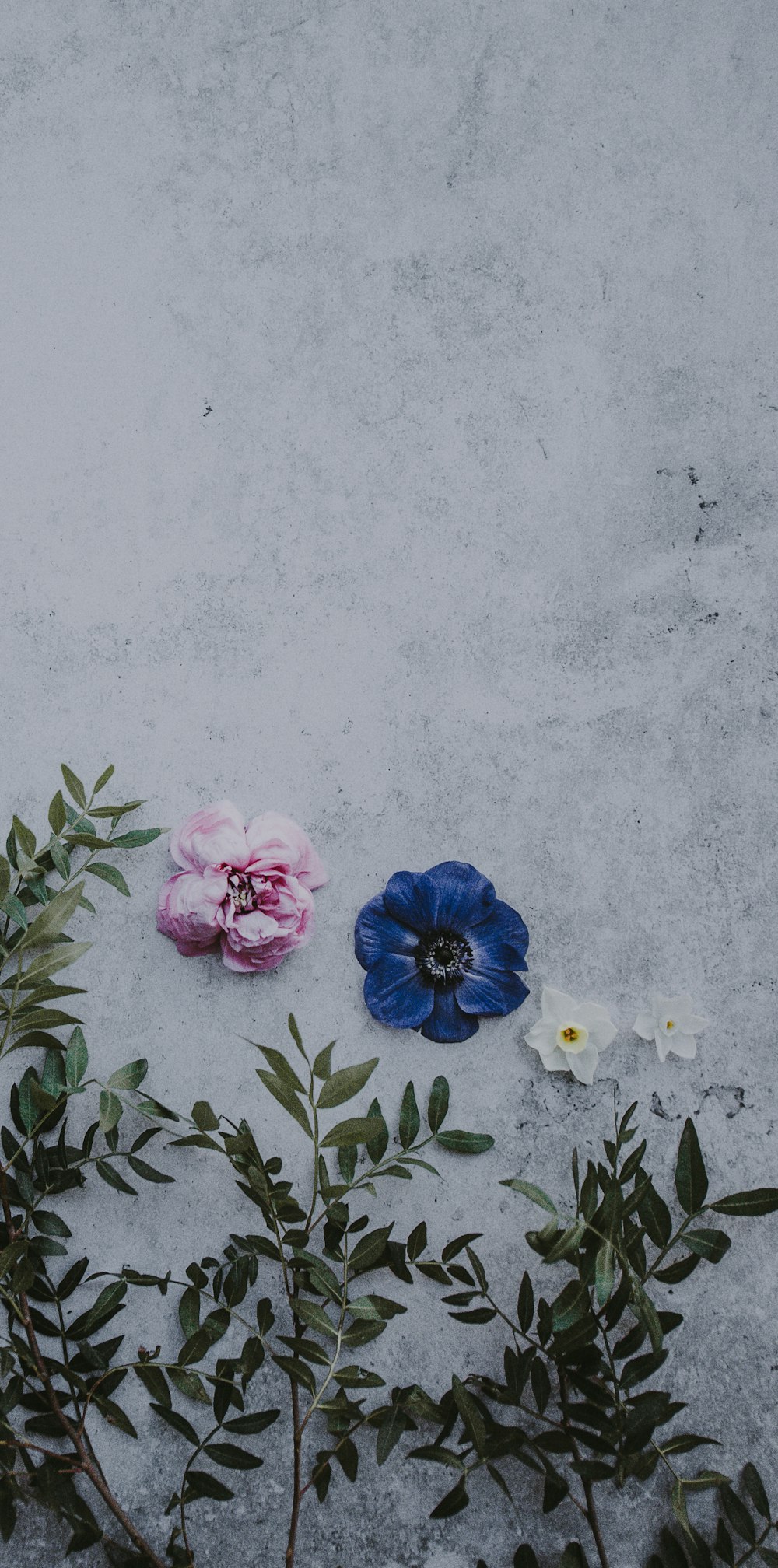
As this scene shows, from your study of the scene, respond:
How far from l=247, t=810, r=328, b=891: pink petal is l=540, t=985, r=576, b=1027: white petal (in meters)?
0.37

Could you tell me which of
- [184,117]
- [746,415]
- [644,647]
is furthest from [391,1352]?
[184,117]

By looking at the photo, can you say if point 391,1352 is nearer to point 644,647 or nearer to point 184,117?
point 644,647

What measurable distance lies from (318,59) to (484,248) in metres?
0.38

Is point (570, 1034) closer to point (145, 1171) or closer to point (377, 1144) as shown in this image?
point (377, 1144)

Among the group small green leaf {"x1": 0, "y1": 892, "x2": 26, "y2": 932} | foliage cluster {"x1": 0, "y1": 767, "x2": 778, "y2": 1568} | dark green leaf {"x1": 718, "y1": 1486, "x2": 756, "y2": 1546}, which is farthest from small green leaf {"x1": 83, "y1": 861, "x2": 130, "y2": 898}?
dark green leaf {"x1": 718, "y1": 1486, "x2": 756, "y2": 1546}

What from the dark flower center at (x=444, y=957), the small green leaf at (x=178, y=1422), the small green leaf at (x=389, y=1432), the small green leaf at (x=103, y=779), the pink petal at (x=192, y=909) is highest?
the small green leaf at (x=103, y=779)

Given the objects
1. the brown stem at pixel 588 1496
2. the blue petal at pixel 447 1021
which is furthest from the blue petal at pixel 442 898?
the brown stem at pixel 588 1496

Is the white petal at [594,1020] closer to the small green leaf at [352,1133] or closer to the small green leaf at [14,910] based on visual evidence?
the small green leaf at [352,1133]

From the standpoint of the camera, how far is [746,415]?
146 centimetres

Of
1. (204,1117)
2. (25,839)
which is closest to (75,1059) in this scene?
(204,1117)

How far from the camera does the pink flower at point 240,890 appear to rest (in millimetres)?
1356

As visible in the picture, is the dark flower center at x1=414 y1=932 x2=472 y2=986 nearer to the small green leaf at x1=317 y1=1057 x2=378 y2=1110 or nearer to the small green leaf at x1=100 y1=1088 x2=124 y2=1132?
the small green leaf at x1=317 y1=1057 x2=378 y2=1110

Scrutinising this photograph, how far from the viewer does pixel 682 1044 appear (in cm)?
138

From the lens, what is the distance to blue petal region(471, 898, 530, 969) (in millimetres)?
1399
